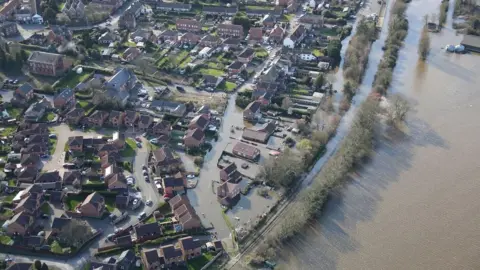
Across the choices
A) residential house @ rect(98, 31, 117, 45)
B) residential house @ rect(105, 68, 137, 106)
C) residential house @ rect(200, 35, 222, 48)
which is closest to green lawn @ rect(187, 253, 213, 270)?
residential house @ rect(105, 68, 137, 106)

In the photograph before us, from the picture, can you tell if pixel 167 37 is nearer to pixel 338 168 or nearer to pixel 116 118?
pixel 116 118

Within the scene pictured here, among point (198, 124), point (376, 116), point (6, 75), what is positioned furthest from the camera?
point (6, 75)

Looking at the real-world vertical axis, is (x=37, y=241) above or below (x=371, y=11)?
below

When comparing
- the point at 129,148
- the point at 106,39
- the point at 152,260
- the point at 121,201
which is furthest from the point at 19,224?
the point at 106,39

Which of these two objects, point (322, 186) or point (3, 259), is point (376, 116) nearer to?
point (322, 186)

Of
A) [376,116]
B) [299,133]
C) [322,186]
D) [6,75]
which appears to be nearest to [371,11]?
[376,116]

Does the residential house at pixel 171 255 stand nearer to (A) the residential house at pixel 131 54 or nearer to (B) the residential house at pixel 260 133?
(B) the residential house at pixel 260 133
